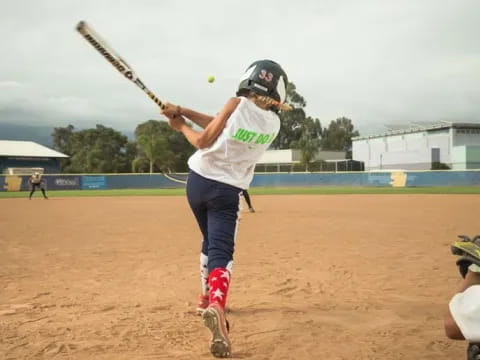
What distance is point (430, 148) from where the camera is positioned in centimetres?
5488

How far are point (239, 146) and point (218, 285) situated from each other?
1.06 meters

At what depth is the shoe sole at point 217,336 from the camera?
3.06 metres

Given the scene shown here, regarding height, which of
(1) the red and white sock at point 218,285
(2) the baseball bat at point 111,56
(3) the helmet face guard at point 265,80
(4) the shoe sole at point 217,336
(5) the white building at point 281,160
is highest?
(5) the white building at point 281,160

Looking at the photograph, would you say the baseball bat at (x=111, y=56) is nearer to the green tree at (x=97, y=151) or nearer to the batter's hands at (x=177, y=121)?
the batter's hands at (x=177, y=121)

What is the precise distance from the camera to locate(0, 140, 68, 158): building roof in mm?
61294

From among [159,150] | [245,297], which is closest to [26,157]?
[159,150]

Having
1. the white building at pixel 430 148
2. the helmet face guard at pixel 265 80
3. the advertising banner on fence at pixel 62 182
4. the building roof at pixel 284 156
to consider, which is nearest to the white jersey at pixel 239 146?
the helmet face guard at pixel 265 80

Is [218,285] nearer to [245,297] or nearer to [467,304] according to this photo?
[245,297]

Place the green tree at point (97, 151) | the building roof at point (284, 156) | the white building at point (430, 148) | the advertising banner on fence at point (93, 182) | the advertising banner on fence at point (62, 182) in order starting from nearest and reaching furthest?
the advertising banner on fence at point (62, 182), the advertising banner on fence at point (93, 182), the white building at point (430, 148), the building roof at point (284, 156), the green tree at point (97, 151)

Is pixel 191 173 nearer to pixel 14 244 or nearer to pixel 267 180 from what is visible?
pixel 14 244

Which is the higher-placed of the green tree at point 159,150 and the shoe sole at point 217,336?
the green tree at point 159,150

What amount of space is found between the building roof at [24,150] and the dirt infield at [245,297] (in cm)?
5814

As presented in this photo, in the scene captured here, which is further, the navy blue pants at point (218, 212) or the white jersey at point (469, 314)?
the navy blue pants at point (218, 212)

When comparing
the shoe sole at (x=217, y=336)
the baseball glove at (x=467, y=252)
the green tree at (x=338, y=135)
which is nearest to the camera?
the baseball glove at (x=467, y=252)
